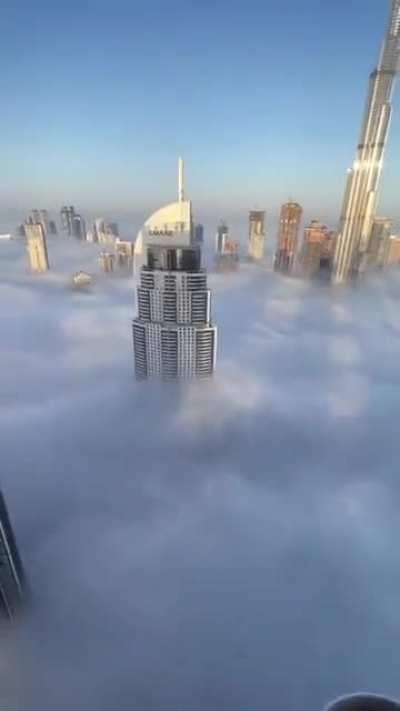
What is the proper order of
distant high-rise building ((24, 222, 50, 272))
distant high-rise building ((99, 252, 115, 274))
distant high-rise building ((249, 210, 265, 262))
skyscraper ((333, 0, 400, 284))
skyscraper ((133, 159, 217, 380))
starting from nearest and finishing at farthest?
skyscraper ((133, 159, 217, 380)), skyscraper ((333, 0, 400, 284)), distant high-rise building ((24, 222, 50, 272)), distant high-rise building ((99, 252, 115, 274)), distant high-rise building ((249, 210, 265, 262))

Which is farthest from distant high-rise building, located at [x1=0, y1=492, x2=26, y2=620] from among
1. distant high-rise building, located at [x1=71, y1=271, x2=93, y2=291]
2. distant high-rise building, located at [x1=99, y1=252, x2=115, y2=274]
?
distant high-rise building, located at [x1=99, y1=252, x2=115, y2=274]

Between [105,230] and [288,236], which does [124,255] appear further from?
[288,236]

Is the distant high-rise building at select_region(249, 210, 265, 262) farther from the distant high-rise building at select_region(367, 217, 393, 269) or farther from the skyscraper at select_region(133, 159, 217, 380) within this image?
the skyscraper at select_region(133, 159, 217, 380)

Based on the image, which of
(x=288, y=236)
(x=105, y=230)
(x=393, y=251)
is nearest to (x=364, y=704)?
(x=288, y=236)

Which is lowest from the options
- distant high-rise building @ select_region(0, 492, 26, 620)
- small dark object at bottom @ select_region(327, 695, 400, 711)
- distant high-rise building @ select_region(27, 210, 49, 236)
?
small dark object at bottom @ select_region(327, 695, 400, 711)

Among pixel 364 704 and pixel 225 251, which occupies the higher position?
pixel 225 251

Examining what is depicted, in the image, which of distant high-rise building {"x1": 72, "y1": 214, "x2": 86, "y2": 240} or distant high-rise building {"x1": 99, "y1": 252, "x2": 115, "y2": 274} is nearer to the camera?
distant high-rise building {"x1": 99, "y1": 252, "x2": 115, "y2": 274}
